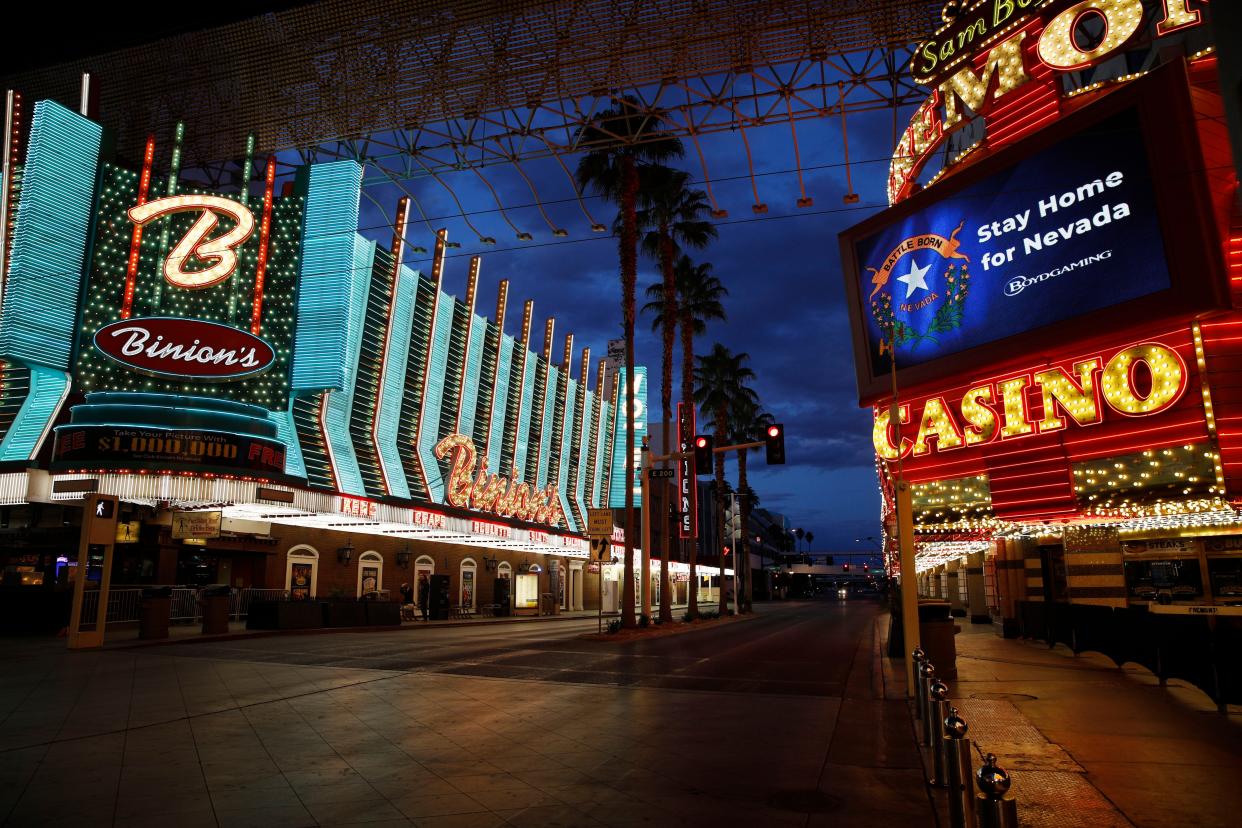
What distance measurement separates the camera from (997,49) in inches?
805

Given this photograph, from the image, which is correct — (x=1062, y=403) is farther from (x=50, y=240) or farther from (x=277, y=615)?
(x=50, y=240)

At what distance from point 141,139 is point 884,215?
85.7ft

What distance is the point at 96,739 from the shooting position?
352 inches

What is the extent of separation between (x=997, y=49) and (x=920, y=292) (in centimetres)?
624

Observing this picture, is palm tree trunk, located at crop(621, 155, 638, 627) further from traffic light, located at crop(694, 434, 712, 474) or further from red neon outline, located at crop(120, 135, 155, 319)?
red neon outline, located at crop(120, 135, 155, 319)

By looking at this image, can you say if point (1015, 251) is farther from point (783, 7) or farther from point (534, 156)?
point (534, 156)

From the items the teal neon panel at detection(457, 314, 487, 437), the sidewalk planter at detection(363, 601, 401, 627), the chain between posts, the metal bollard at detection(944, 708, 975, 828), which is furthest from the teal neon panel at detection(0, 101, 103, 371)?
the metal bollard at detection(944, 708, 975, 828)

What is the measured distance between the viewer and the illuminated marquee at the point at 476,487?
123 ft

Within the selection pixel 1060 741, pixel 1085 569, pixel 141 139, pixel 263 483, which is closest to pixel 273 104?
pixel 141 139

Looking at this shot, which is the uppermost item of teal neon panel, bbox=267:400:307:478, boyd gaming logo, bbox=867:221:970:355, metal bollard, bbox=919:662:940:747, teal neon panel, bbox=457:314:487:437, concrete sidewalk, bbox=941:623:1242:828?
teal neon panel, bbox=457:314:487:437

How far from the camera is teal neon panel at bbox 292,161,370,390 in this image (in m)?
30.0

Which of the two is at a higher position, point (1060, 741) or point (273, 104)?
point (273, 104)

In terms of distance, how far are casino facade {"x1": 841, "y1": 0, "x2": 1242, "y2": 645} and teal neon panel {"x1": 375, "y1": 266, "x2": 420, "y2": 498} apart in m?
20.6

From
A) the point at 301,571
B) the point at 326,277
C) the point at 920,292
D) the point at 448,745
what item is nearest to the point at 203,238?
the point at 326,277
